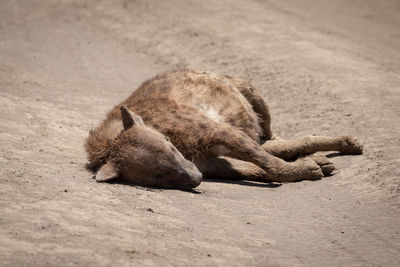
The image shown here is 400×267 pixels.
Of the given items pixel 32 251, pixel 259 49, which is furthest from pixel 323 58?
pixel 32 251

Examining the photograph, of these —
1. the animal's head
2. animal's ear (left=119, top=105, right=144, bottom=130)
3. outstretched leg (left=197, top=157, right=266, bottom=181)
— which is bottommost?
outstretched leg (left=197, top=157, right=266, bottom=181)

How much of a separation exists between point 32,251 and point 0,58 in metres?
7.64

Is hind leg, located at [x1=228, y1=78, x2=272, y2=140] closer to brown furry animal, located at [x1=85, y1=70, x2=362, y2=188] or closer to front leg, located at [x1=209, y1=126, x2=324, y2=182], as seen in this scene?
brown furry animal, located at [x1=85, y1=70, x2=362, y2=188]

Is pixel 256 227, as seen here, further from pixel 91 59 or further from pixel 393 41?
pixel 393 41

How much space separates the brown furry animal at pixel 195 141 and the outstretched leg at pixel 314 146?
11 millimetres

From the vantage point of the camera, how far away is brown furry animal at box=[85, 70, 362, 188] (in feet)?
15.1

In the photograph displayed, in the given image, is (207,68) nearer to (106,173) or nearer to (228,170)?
(228,170)

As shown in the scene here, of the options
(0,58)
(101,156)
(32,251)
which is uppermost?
(32,251)

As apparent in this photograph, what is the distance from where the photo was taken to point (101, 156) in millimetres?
4863

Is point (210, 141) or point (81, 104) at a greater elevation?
point (210, 141)

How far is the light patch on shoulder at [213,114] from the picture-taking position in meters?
5.74

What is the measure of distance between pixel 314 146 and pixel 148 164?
2.13 m

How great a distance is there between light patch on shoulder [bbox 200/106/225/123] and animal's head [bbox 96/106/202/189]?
1.10 m

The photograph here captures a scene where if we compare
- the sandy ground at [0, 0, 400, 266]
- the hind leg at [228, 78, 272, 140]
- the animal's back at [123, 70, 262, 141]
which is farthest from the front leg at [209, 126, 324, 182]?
the hind leg at [228, 78, 272, 140]
